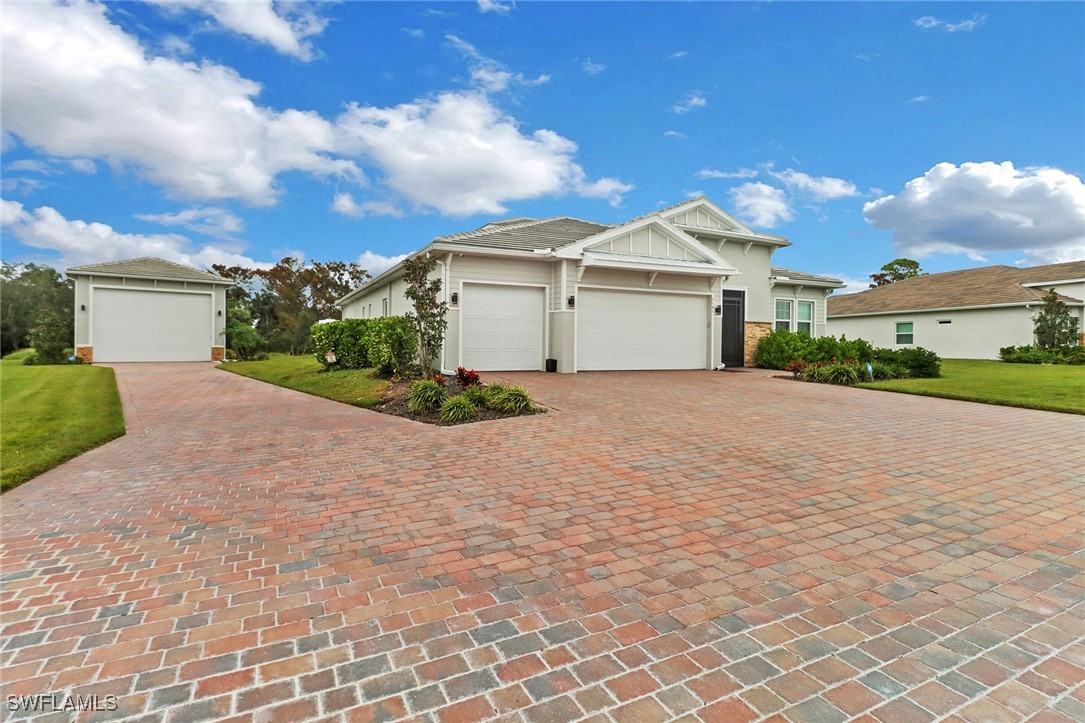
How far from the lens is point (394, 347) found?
11.4 metres

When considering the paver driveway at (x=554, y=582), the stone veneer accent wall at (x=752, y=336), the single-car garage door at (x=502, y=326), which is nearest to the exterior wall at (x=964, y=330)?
the stone veneer accent wall at (x=752, y=336)

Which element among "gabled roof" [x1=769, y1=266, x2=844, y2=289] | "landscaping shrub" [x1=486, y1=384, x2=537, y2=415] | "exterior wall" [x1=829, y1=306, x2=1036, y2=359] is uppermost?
"gabled roof" [x1=769, y1=266, x2=844, y2=289]

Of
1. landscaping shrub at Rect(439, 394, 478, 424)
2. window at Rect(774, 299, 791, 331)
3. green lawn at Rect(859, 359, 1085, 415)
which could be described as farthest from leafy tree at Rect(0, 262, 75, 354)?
green lawn at Rect(859, 359, 1085, 415)

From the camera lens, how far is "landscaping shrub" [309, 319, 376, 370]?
1395 centimetres

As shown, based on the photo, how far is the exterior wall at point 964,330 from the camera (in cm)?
2173

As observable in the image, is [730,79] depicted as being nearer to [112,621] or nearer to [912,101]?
[912,101]

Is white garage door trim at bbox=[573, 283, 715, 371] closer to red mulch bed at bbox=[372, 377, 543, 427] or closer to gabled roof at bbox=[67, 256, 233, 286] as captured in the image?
red mulch bed at bbox=[372, 377, 543, 427]

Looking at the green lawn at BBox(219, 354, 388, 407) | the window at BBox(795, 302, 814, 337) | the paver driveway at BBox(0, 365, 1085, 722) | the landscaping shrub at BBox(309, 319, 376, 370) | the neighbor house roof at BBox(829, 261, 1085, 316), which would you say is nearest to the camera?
the paver driveway at BBox(0, 365, 1085, 722)

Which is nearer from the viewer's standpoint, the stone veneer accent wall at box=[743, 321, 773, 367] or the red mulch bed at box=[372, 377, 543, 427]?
the red mulch bed at box=[372, 377, 543, 427]

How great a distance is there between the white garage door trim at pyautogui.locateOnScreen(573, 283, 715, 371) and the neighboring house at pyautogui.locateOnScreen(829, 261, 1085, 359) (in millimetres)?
15767

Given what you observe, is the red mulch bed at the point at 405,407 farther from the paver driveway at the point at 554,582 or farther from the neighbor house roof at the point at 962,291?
the neighbor house roof at the point at 962,291

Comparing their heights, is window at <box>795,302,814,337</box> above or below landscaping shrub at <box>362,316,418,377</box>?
above

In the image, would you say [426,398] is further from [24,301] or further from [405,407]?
[24,301]

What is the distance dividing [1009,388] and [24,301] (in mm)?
51249
